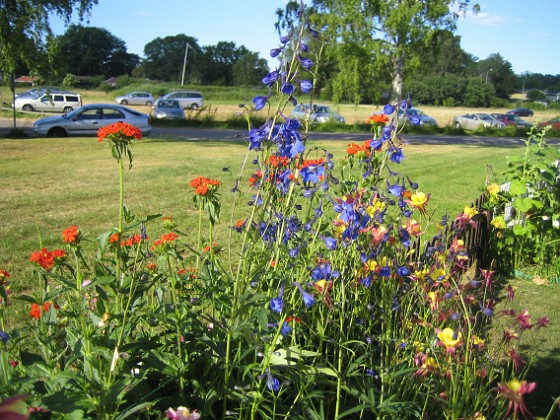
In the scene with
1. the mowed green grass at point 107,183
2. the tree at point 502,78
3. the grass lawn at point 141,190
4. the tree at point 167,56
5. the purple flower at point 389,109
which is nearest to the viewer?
the purple flower at point 389,109

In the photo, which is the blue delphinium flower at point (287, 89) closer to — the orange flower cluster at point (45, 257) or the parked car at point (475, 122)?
the orange flower cluster at point (45, 257)

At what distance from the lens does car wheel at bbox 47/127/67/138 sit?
58.3 ft

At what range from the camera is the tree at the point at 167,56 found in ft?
306

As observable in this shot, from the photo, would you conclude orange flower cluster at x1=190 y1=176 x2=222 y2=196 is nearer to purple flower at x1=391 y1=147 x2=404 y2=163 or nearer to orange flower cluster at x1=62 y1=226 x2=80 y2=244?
orange flower cluster at x1=62 y1=226 x2=80 y2=244

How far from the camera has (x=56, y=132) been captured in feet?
58.7

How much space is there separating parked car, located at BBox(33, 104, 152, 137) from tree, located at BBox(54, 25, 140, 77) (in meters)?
73.7

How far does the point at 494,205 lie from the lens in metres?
5.47

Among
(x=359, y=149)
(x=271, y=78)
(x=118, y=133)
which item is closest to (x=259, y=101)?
(x=271, y=78)

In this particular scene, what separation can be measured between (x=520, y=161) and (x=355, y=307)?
3.49m

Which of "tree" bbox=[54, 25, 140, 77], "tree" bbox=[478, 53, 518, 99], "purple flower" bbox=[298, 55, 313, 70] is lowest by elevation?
"purple flower" bbox=[298, 55, 313, 70]

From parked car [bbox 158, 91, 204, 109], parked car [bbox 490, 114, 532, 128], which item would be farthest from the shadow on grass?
parked car [bbox 158, 91, 204, 109]

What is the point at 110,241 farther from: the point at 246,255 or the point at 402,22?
the point at 402,22

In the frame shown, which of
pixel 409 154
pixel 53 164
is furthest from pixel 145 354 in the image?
pixel 409 154

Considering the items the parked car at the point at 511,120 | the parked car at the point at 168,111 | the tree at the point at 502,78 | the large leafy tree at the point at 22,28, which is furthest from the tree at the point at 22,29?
the tree at the point at 502,78
